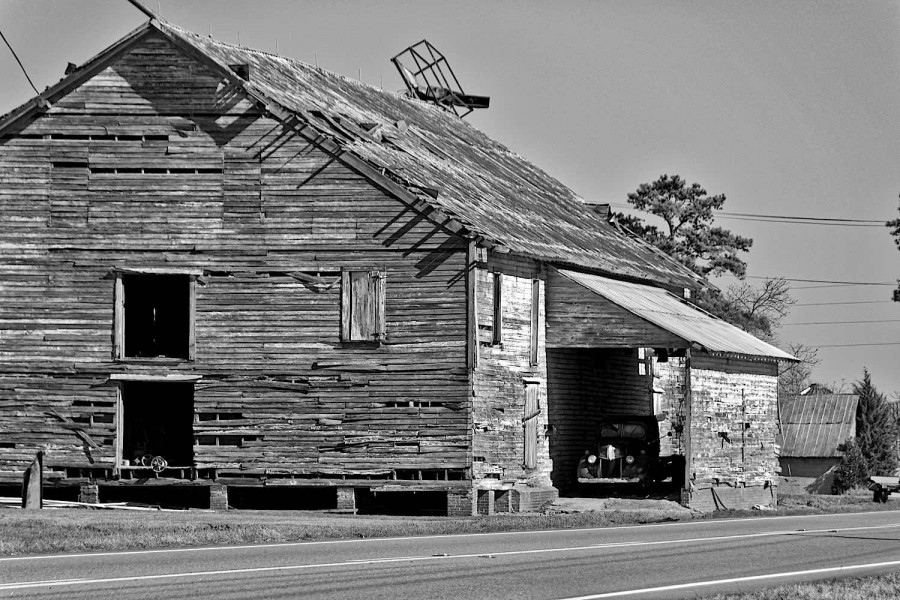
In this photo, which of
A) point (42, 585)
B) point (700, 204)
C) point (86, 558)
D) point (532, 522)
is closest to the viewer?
point (42, 585)

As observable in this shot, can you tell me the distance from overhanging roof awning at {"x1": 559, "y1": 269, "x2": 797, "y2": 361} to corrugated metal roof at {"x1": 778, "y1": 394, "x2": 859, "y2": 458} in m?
22.8

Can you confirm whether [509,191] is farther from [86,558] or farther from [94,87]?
[86,558]

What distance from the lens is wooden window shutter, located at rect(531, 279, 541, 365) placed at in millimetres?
33594

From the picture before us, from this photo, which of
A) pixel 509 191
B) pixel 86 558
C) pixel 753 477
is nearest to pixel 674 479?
pixel 753 477

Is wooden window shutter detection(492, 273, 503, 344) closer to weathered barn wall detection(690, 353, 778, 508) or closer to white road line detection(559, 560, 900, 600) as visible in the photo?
weathered barn wall detection(690, 353, 778, 508)

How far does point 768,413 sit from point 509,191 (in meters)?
9.72

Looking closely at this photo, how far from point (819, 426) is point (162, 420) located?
37002 mm

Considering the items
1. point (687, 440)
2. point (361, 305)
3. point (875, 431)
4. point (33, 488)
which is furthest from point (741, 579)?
point (875, 431)

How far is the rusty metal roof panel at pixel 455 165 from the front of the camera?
107ft

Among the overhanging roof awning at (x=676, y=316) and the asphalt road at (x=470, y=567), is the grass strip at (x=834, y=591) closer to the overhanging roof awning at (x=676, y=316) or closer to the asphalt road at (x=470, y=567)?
the asphalt road at (x=470, y=567)

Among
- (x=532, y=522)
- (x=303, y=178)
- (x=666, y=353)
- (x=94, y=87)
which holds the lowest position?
(x=532, y=522)

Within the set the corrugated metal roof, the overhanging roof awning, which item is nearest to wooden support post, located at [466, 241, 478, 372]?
the overhanging roof awning

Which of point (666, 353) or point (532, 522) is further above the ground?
point (666, 353)

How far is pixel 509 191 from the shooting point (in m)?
40.5
